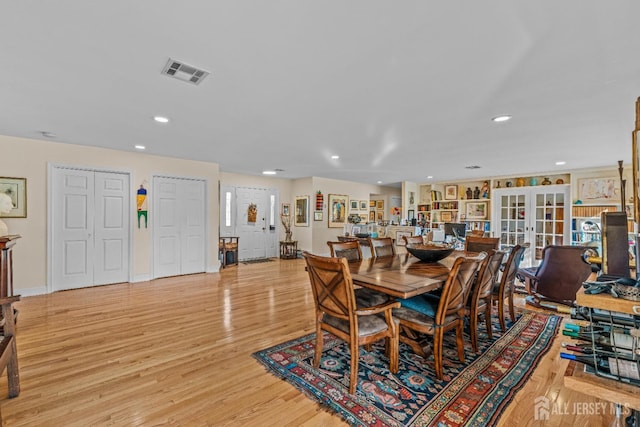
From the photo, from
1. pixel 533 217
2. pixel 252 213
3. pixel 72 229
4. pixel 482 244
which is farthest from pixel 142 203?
pixel 533 217

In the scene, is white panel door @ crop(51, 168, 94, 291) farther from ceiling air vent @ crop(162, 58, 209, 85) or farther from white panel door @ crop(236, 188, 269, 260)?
ceiling air vent @ crop(162, 58, 209, 85)

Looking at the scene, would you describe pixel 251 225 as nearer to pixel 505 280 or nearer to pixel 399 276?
pixel 399 276

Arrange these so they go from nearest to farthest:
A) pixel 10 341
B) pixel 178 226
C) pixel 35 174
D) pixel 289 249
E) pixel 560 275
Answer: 1. pixel 10 341
2. pixel 560 275
3. pixel 35 174
4. pixel 178 226
5. pixel 289 249

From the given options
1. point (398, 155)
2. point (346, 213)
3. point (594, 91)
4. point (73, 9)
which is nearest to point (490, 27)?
point (594, 91)

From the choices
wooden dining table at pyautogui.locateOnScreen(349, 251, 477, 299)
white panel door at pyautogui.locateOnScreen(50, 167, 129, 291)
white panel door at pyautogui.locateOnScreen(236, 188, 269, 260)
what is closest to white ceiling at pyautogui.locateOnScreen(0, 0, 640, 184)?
white panel door at pyautogui.locateOnScreen(50, 167, 129, 291)

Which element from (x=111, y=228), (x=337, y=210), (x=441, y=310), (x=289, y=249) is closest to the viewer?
(x=441, y=310)

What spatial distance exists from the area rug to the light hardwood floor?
10 centimetres

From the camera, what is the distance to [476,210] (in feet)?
→ 26.1

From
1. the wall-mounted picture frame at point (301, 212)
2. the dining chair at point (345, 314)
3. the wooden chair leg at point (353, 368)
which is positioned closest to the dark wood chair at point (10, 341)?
the dining chair at point (345, 314)

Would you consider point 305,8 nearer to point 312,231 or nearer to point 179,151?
point 179,151

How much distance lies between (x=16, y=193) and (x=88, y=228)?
98 centimetres

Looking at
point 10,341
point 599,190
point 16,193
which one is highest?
point 599,190

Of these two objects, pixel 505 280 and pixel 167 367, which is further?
pixel 505 280

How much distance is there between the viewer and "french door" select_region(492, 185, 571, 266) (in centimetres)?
649
